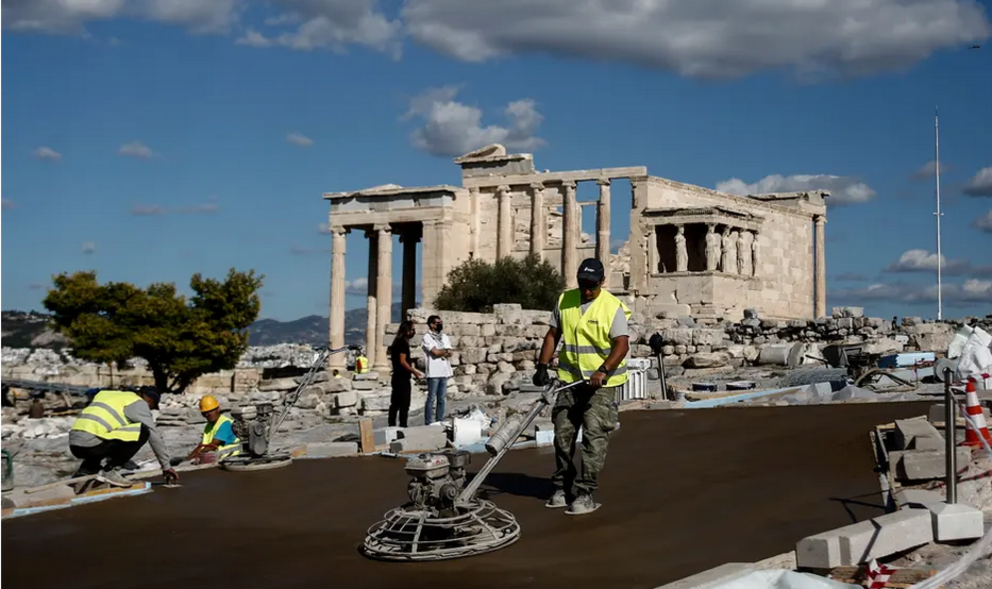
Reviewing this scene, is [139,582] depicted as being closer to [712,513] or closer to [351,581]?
[351,581]

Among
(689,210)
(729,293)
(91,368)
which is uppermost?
(689,210)

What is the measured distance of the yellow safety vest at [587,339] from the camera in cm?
848

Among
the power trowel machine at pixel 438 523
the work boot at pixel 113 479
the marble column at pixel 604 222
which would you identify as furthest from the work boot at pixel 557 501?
the marble column at pixel 604 222

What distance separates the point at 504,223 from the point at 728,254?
10923 millimetres

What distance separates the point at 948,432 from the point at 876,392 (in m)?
9.07

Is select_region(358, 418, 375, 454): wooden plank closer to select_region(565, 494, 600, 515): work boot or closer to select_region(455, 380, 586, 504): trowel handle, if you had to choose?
select_region(455, 380, 586, 504): trowel handle

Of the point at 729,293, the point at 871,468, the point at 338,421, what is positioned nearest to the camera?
the point at 871,468

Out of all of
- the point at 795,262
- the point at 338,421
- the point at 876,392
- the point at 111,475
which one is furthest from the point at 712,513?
the point at 795,262

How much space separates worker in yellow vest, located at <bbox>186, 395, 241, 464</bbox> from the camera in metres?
13.1

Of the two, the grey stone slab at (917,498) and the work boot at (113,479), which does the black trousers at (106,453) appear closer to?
the work boot at (113,479)

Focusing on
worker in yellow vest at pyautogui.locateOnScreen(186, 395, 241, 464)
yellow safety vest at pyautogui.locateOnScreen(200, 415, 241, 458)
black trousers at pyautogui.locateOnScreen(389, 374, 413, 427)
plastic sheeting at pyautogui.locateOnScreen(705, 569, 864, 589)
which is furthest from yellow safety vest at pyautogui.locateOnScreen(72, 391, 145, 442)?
plastic sheeting at pyautogui.locateOnScreen(705, 569, 864, 589)

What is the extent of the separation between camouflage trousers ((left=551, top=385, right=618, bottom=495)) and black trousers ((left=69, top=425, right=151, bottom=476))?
4534 millimetres

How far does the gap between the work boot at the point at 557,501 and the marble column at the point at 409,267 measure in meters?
50.4

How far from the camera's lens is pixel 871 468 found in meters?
9.34
